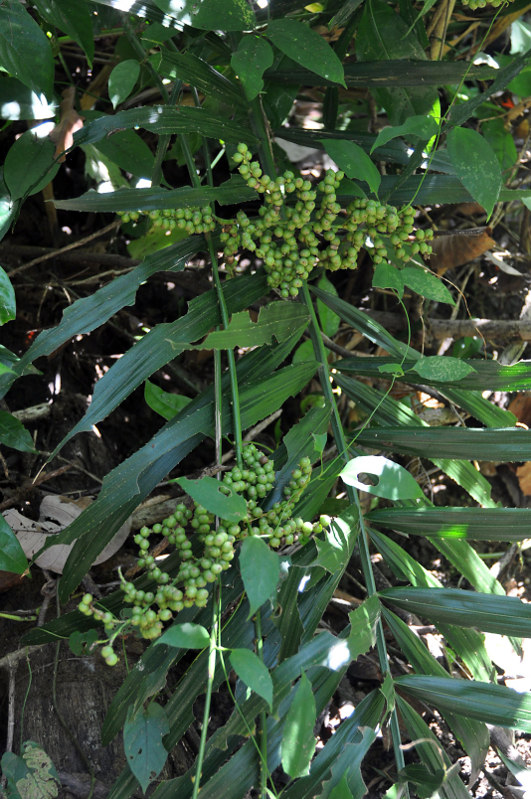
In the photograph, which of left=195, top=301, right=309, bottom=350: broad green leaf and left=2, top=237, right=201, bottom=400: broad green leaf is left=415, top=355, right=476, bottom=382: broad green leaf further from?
left=2, top=237, right=201, bottom=400: broad green leaf

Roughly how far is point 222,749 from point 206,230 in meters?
0.70

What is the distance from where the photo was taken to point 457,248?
1671 millimetres

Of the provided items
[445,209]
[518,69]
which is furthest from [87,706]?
[445,209]

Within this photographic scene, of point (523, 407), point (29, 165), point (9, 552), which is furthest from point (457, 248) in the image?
point (9, 552)

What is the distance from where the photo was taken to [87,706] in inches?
45.5

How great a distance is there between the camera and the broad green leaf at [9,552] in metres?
0.93

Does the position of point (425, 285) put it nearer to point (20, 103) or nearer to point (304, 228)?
point (304, 228)

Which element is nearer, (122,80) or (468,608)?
(468,608)

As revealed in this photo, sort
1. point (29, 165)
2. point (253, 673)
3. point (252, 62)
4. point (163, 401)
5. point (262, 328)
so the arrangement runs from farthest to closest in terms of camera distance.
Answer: point (163, 401) < point (29, 165) < point (262, 328) < point (252, 62) < point (253, 673)

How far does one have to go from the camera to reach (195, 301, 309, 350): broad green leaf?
3.17ft

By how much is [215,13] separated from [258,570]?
72cm

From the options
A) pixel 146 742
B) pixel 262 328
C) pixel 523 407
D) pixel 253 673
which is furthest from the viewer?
pixel 523 407

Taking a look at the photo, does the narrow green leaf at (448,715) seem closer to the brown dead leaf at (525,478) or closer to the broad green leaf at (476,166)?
the broad green leaf at (476,166)

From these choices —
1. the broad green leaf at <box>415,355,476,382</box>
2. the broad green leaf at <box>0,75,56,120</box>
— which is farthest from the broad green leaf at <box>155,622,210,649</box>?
the broad green leaf at <box>0,75,56,120</box>
